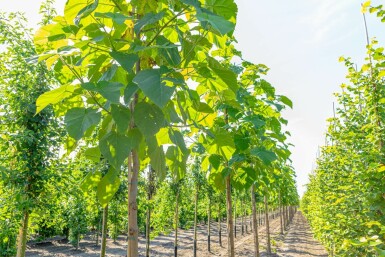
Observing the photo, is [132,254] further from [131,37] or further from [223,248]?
[223,248]

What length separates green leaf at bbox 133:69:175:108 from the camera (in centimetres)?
86

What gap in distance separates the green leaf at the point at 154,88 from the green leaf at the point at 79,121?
0.20 m

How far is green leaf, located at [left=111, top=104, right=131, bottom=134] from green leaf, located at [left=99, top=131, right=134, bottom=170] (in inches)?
2.0

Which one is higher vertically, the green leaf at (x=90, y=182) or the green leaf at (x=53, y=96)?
the green leaf at (x=53, y=96)

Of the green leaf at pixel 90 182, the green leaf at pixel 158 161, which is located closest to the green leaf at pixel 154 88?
the green leaf at pixel 158 161

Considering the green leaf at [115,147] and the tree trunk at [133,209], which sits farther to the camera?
the tree trunk at [133,209]

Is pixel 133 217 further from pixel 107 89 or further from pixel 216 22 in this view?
pixel 216 22

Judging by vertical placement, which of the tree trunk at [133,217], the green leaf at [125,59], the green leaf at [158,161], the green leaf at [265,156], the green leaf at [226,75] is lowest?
the tree trunk at [133,217]

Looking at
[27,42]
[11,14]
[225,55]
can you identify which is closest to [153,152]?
[225,55]

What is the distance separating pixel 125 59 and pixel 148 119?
212mm

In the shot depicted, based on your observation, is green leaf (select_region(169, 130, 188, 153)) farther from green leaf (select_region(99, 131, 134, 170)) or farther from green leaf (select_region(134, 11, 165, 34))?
green leaf (select_region(134, 11, 165, 34))

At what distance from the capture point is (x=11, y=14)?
608 centimetres

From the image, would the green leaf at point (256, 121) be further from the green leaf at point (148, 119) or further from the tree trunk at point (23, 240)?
the tree trunk at point (23, 240)

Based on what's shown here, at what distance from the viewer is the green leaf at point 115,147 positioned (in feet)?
3.37
